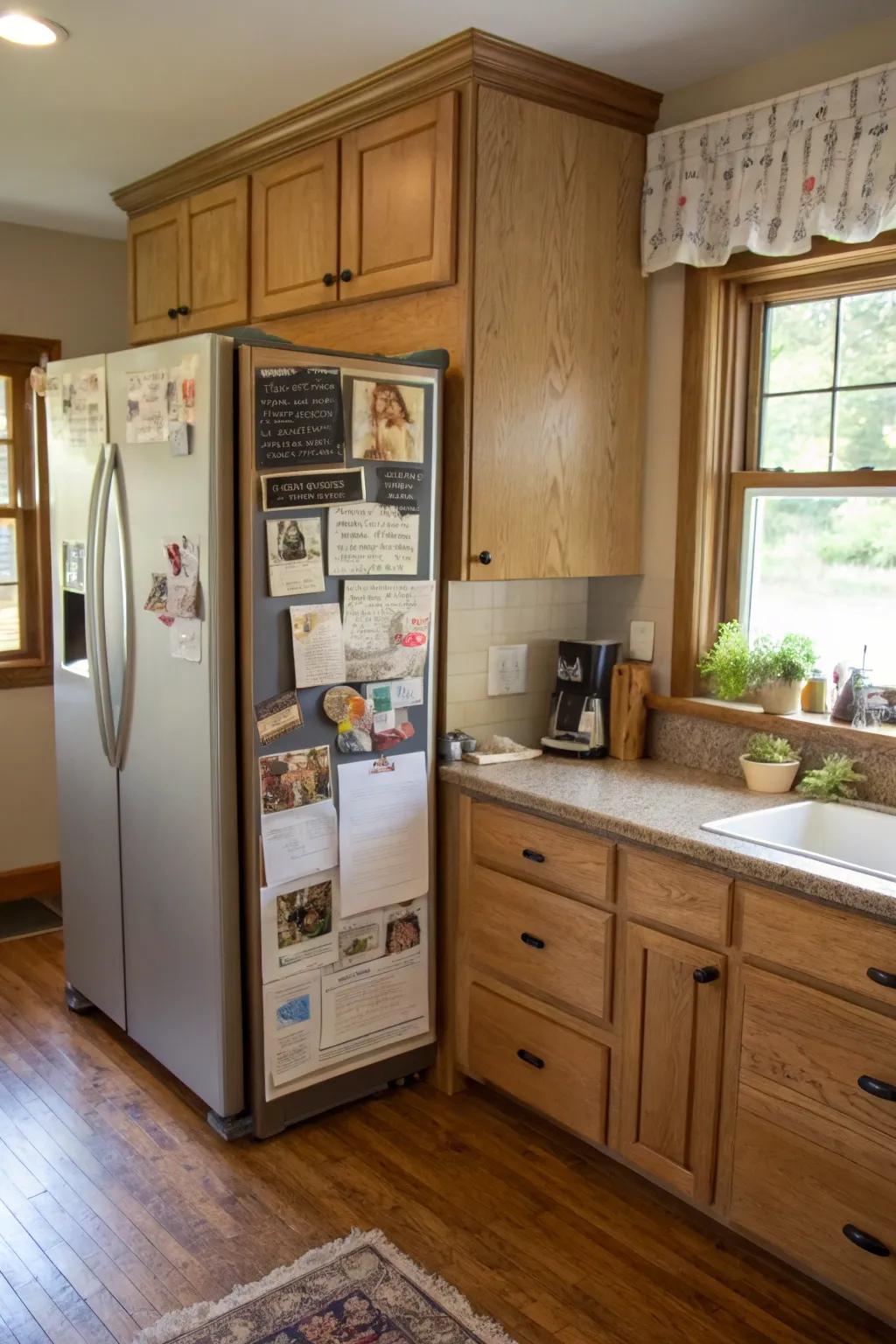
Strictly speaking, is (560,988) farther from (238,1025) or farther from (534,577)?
(534,577)

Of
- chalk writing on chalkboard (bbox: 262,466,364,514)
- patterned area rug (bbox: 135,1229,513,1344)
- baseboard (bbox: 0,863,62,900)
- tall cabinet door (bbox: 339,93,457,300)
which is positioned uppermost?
tall cabinet door (bbox: 339,93,457,300)

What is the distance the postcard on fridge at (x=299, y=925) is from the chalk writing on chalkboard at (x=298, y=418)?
0.93m

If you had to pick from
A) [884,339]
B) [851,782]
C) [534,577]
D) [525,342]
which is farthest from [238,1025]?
[884,339]

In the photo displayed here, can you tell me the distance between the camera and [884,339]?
8.41 ft

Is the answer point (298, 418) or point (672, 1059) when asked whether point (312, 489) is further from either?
point (672, 1059)

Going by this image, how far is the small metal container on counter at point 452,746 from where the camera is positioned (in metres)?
2.82

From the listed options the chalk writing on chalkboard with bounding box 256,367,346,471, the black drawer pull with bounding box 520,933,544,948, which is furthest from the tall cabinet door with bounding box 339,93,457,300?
the black drawer pull with bounding box 520,933,544,948

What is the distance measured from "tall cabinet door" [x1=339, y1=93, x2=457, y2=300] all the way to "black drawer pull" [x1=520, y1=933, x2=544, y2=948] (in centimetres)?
149

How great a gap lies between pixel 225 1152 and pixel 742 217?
239 centimetres

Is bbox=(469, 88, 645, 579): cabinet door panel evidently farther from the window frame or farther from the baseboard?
the baseboard

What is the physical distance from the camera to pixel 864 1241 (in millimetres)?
1969

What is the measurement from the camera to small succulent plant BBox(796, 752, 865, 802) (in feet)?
8.24

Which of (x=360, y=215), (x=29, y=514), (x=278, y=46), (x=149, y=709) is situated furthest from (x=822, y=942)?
(x=29, y=514)

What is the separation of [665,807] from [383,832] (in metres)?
0.66
